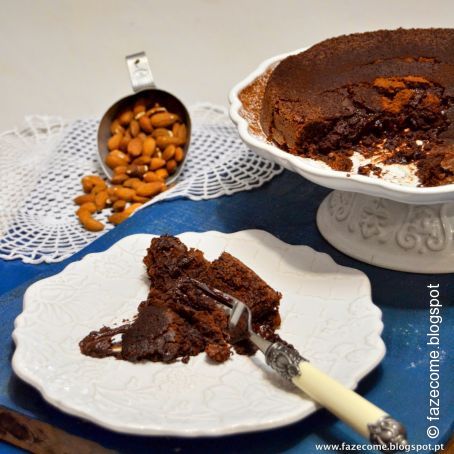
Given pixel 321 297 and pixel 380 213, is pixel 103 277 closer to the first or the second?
pixel 321 297

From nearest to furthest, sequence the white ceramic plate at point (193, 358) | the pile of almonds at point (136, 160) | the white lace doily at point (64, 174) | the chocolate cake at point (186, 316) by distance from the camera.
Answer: the white ceramic plate at point (193, 358) → the chocolate cake at point (186, 316) → the white lace doily at point (64, 174) → the pile of almonds at point (136, 160)

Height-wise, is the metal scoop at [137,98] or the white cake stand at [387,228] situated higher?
the metal scoop at [137,98]

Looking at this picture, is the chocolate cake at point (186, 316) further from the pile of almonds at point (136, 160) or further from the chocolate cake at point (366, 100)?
the pile of almonds at point (136, 160)

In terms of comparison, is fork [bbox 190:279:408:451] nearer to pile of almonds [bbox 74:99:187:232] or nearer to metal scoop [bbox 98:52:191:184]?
pile of almonds [bbox 74:99:187:232]

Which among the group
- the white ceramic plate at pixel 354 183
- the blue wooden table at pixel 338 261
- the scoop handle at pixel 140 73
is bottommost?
the blue wooden table at pixel 338 261

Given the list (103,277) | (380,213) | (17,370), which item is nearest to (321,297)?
(380,213)

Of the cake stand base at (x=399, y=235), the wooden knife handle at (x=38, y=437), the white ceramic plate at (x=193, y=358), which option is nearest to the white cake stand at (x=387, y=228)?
the cake stand base at (x=399, y=235)
